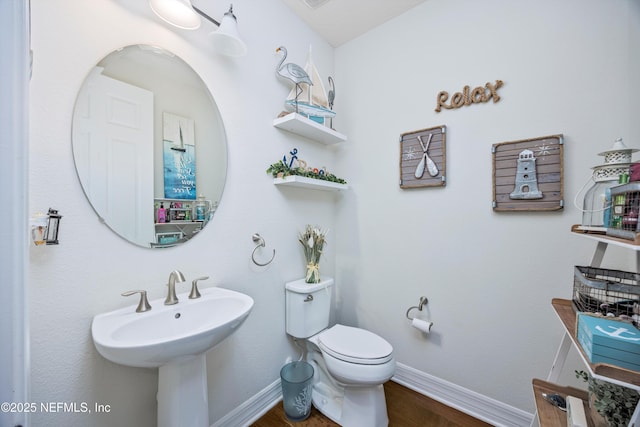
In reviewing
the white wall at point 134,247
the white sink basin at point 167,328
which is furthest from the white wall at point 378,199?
the white sink basin at point 167,328

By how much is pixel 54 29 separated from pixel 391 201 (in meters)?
1.79

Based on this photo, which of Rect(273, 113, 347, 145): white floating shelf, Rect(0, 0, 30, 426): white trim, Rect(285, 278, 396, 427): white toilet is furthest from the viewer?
Rect(273, 113, 347, 145): white floating shelf

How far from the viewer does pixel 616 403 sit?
2.41ft

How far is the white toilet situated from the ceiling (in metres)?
1.86

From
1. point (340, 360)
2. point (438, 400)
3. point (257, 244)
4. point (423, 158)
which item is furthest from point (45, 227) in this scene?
point (438, 400)

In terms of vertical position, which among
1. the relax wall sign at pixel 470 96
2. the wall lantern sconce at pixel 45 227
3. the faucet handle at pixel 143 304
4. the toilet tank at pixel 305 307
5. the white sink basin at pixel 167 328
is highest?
the relax wall sign at pixel 470 96

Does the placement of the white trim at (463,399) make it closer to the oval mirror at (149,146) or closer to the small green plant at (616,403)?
the small green plant at (616,403)

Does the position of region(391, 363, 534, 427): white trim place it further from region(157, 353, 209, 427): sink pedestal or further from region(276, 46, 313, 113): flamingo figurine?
region(276, 46, 313, 113): flamingo figurine

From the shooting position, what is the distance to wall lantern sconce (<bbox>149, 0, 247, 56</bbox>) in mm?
1005

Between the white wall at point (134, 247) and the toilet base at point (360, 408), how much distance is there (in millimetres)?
435

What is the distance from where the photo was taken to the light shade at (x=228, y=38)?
1148 millimetres

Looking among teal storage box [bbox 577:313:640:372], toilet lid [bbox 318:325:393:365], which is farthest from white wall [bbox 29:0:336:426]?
teal storage box [bbox 577:313:640:372]

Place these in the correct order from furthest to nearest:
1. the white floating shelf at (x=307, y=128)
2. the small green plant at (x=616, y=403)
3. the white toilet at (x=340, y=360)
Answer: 1. the white floating shelf at (x=307, y=128)
2. the white toilet at (x=340, y=360)
3. the small green plant at (x=616, y=403)

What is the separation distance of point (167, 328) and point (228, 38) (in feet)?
4.38
